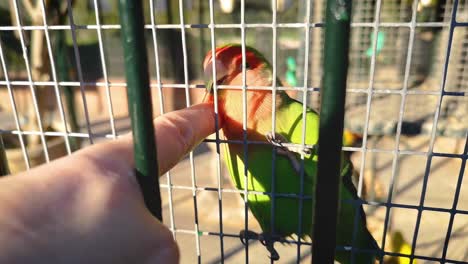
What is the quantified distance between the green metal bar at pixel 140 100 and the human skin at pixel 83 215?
1cm

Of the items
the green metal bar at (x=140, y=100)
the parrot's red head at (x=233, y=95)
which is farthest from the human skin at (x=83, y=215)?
the parrot's red head at (x=233, y=95)

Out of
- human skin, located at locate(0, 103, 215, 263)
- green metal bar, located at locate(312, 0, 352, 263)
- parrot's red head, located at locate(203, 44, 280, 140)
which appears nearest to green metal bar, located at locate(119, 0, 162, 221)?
human skin, located at locate(0, 103, 215, 263)

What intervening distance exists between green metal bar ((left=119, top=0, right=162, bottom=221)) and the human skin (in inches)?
0.4

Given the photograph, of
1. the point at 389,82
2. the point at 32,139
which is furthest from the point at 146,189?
the point at 389,82

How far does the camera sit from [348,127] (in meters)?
1.70

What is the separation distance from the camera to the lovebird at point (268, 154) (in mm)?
540

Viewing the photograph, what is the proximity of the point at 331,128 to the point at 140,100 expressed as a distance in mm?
138

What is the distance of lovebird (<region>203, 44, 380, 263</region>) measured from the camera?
0.54 m

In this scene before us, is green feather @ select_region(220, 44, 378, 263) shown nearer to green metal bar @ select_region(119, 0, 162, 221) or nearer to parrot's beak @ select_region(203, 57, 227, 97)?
parrot's beak @ select_region(203, 57, 227, 97)

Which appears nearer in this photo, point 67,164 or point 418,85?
point 67,164

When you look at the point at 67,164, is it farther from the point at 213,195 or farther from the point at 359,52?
the point at 359,52

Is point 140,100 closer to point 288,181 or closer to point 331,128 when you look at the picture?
point 331,128

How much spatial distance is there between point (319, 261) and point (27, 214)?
8.5 inches

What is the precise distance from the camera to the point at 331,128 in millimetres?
280
